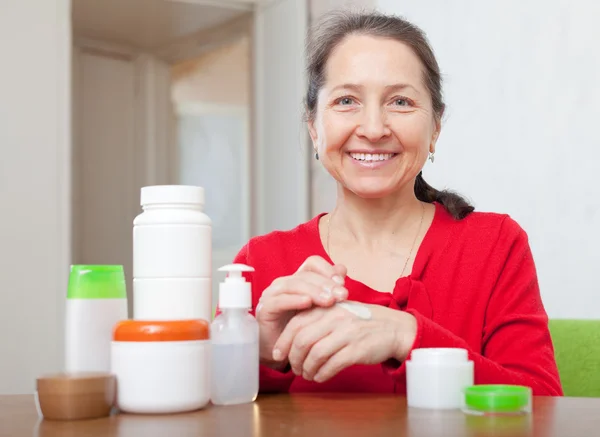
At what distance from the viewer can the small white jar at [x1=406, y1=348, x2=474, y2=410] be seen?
2.47 feet

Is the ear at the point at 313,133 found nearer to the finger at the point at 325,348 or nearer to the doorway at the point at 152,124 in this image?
the finger at the point at 325,348

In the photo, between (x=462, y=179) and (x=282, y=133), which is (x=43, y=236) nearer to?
(x=282, y=133)

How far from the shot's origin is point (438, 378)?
0.75 meters

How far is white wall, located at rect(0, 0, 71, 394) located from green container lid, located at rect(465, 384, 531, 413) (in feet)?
8.44

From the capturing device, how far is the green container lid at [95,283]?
0.77 meters

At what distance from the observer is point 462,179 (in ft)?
8.48

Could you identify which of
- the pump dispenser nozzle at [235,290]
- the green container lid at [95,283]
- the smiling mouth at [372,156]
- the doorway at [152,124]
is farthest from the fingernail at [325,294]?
the doorway at [152,124]

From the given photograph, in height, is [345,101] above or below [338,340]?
above

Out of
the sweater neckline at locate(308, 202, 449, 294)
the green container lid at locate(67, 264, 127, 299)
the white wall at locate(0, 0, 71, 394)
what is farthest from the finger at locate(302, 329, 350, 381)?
the white wall at locate(0, 0, 71, 394)

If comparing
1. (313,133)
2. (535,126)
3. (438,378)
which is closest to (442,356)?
(438,378)

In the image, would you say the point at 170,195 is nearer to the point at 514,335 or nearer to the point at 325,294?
the point at 325,294

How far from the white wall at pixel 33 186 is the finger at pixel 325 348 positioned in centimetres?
238

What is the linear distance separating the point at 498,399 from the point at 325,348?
0.22m

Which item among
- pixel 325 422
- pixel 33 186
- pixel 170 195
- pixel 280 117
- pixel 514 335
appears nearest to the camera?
pixel 325 422
